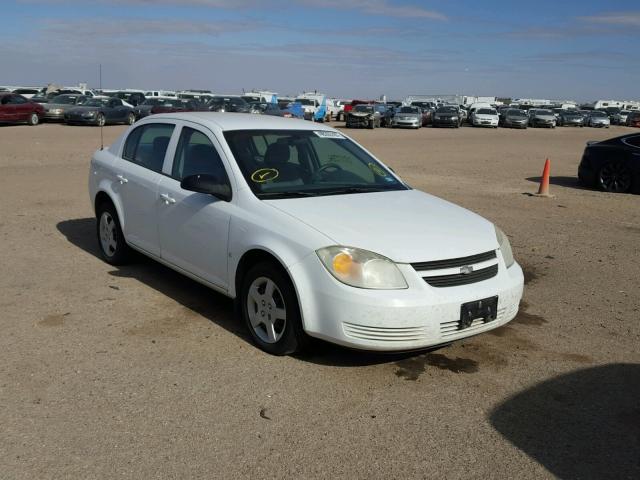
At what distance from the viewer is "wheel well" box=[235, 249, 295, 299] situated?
4.57 m

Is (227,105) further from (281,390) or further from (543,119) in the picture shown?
(281,390)

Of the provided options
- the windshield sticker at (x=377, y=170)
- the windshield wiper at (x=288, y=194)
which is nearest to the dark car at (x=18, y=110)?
the windshield sticker at (x=377, y=170)

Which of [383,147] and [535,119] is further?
[535,119]

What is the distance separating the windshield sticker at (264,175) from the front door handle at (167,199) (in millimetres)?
849

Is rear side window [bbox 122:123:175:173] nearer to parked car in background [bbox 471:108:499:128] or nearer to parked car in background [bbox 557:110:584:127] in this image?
parked car in background [bbox 471:108:499:128]

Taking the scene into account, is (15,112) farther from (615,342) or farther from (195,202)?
(615,342)

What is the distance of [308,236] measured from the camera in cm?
436

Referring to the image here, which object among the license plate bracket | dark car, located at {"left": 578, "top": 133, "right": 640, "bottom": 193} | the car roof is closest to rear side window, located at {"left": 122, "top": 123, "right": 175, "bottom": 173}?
the car roof

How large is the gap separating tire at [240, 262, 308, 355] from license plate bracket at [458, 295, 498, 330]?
104 cm

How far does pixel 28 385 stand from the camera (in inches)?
163

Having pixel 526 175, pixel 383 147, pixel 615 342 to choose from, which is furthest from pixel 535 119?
pixel 615 342

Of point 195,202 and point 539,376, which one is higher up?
point 195,202

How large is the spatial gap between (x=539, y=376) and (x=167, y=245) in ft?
10.3

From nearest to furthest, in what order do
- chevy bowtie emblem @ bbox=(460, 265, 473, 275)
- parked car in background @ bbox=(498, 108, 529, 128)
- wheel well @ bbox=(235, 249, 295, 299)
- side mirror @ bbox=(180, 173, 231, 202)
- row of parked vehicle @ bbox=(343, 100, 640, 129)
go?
chevy bowtie emblem @ bbox=(460, 265, 473, 275)
wheel well @ bbox=(235, 249, 295, 299)
side mirror @ bbox=(180, 173, 231, 202)
row of parked vehicle @ bbox=(343, 100, 640, 129)
parked car in background @ bbox=(498, 108, 529, 128)
